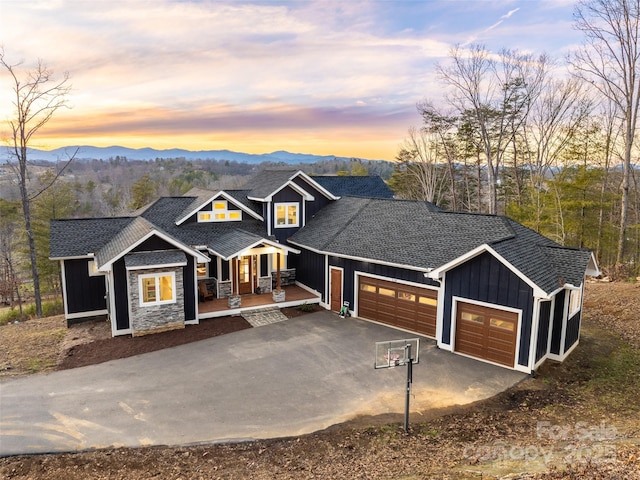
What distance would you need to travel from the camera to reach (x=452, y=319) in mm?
12727

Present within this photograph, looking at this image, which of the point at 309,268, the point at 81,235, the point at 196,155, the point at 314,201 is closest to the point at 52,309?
the point at 81,235

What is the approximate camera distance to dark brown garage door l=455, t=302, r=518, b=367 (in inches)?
459

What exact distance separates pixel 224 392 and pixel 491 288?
8.18 meters

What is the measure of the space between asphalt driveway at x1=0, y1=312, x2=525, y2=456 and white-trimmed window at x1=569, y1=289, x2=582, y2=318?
3082 mm

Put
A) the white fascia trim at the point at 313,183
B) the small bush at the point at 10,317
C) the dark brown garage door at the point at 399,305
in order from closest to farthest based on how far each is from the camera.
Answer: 1. the dark brown garage door at the point at 399,305
2. the white fascia trim at the point at 313,183
3. the small bush at the point at 10,317

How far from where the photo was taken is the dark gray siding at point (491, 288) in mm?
11203

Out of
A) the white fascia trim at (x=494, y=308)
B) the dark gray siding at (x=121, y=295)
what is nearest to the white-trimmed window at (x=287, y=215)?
the dark gray siding at (x=121, y=295)

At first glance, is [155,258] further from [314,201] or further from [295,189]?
[314,201]

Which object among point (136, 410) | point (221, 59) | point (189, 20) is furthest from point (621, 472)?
point (221, 59)

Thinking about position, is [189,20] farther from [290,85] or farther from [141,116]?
[141,116]

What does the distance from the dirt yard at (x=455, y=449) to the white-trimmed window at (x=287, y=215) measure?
1177 centimetres

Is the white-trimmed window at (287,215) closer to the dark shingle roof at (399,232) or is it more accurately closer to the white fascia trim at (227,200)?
the dark shingle roof at (399,232)

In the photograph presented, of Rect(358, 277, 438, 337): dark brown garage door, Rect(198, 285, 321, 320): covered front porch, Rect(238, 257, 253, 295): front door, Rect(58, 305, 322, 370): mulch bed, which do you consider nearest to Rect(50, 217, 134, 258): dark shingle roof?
Rect(58, 305, 322, 370): mulch bed

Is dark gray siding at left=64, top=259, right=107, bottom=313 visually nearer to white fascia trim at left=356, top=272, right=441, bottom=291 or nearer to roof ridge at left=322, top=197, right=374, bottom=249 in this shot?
roof ridge at left=322, top=197, right=374, bottom=249
